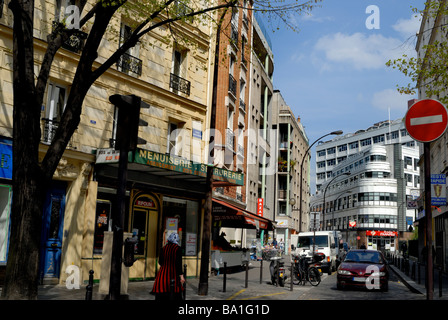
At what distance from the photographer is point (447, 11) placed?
13820mm

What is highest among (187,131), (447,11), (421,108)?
(447,11)

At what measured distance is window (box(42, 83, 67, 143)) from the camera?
553 inches

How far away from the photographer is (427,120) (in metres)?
6.46

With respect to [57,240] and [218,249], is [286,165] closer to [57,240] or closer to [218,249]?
[218,249]

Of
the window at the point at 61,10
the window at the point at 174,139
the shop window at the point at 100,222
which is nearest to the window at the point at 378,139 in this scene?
the window at the point at 174,139

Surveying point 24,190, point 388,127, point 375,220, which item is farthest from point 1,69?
point 388,127

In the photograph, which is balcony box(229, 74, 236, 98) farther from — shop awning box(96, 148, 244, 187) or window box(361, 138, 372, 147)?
window box(361, 138, 372, 147)

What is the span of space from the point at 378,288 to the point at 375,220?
269ft

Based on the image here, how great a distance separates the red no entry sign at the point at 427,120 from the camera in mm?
6359

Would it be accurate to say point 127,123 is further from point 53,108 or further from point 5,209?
point 53,108

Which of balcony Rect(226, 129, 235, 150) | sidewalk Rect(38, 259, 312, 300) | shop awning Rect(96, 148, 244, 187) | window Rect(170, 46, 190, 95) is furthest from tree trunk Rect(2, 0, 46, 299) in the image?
balcony Rect(226, 129, 235, 150)

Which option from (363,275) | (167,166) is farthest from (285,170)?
(167,166)

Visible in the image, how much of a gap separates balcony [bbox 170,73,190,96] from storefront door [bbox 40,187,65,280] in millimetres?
6803

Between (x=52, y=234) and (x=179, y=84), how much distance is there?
27.2 feet
